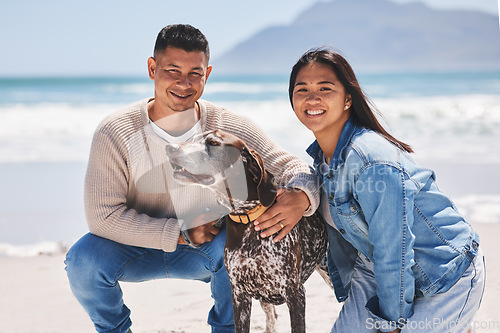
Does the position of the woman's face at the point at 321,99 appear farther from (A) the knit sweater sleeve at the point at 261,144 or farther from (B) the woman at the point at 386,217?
(A) the knit sweater sleeve at the point at 261,144

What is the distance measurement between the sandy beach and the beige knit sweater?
1005 mm

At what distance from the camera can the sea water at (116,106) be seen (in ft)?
20.4

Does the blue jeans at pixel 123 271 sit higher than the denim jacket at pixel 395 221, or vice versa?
the denim jacket at pixel 395 221

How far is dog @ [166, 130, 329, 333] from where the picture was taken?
99.3 inches

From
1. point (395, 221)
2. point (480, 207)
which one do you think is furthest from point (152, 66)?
point (480, 207)

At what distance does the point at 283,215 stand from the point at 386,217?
0.55 metres

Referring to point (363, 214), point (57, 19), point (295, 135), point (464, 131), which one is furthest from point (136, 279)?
point (57, 19)

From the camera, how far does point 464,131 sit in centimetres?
1170

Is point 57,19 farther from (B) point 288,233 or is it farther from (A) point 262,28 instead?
(A) point 262,28

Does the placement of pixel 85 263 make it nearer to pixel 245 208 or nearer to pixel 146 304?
pixel 245 208

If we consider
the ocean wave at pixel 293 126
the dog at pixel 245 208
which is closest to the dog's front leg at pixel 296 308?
the dog at pixel 245 208

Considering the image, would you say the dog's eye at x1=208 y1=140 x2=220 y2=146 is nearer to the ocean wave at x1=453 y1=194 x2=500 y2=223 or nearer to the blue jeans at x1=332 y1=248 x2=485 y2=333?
the blue jeans at x1=332 y1=248 x2=485 y2=333

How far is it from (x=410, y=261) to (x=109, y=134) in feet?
5.77

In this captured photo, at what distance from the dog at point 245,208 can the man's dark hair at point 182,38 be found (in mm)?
699
